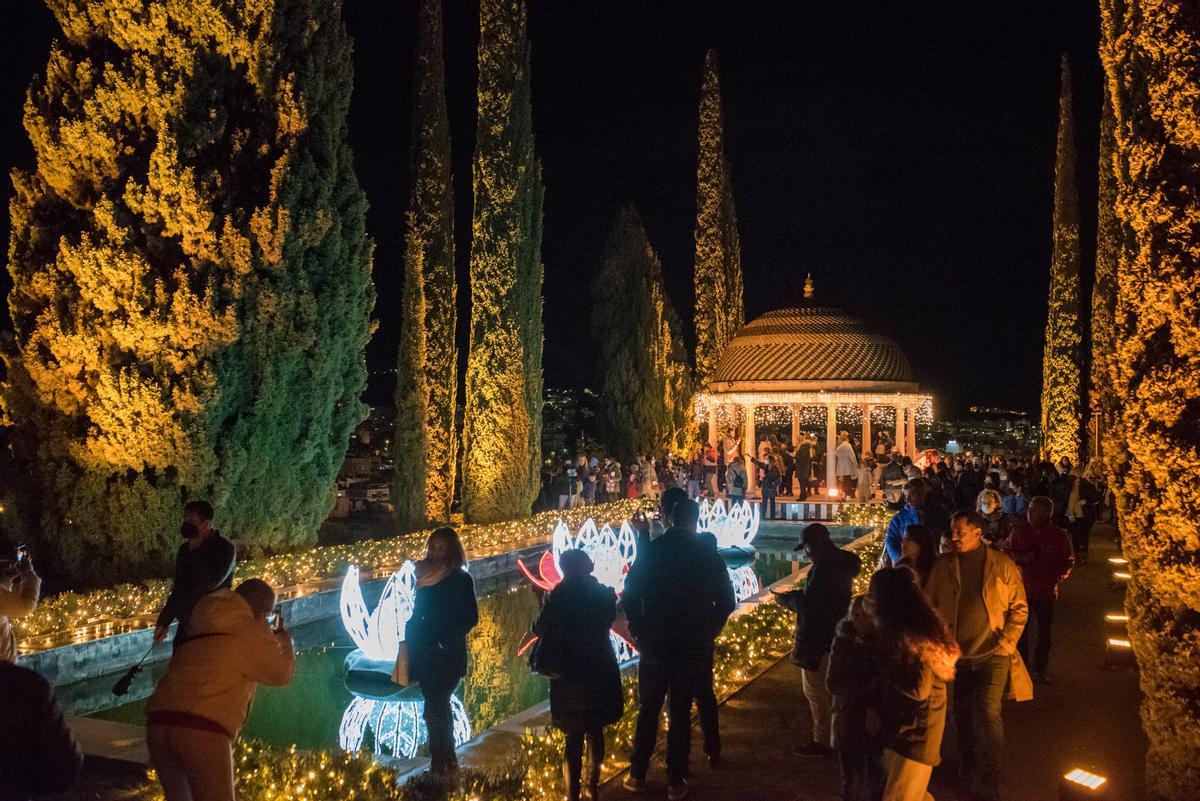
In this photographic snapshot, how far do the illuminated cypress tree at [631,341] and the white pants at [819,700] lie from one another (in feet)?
78.3

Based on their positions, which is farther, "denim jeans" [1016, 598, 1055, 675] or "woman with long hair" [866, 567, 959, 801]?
"denim jeans" [1016, 598, 1055, 675]

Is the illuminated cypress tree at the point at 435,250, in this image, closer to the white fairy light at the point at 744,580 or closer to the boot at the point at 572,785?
the white fairy light at the point at 744,580

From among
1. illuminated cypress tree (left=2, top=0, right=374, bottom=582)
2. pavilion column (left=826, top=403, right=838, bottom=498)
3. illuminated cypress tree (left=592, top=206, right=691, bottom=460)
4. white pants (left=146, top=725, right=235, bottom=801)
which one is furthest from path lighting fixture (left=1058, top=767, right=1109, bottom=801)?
illuminated cypress tree (left=592, top=206, right=691, bottom=460)

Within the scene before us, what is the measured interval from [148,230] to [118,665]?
5420 mm

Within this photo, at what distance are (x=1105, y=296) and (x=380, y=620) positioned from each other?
6752 mm

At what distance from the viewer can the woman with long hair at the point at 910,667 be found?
4242mm

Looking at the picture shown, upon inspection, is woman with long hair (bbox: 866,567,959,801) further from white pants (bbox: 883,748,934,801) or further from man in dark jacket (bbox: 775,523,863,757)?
man in dark jacket (bbox: 775,523,863,757)

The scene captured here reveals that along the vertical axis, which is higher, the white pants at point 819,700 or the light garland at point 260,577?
the white pants at point 819,700

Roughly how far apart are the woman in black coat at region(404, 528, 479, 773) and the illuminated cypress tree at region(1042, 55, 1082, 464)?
88.2 feet

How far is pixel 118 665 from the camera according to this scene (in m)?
9.05

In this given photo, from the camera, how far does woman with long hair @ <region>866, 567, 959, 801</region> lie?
4.24m

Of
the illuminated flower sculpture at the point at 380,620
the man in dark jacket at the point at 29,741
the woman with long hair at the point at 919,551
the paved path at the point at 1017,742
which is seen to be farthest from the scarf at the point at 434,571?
the illuminated flower sculpture at the point at 380,620

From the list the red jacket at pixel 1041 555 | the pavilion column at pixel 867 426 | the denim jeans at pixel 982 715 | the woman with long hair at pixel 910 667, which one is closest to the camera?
the woman with long hair at pixel 910 667

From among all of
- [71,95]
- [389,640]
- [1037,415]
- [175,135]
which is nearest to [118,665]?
[389,640]
